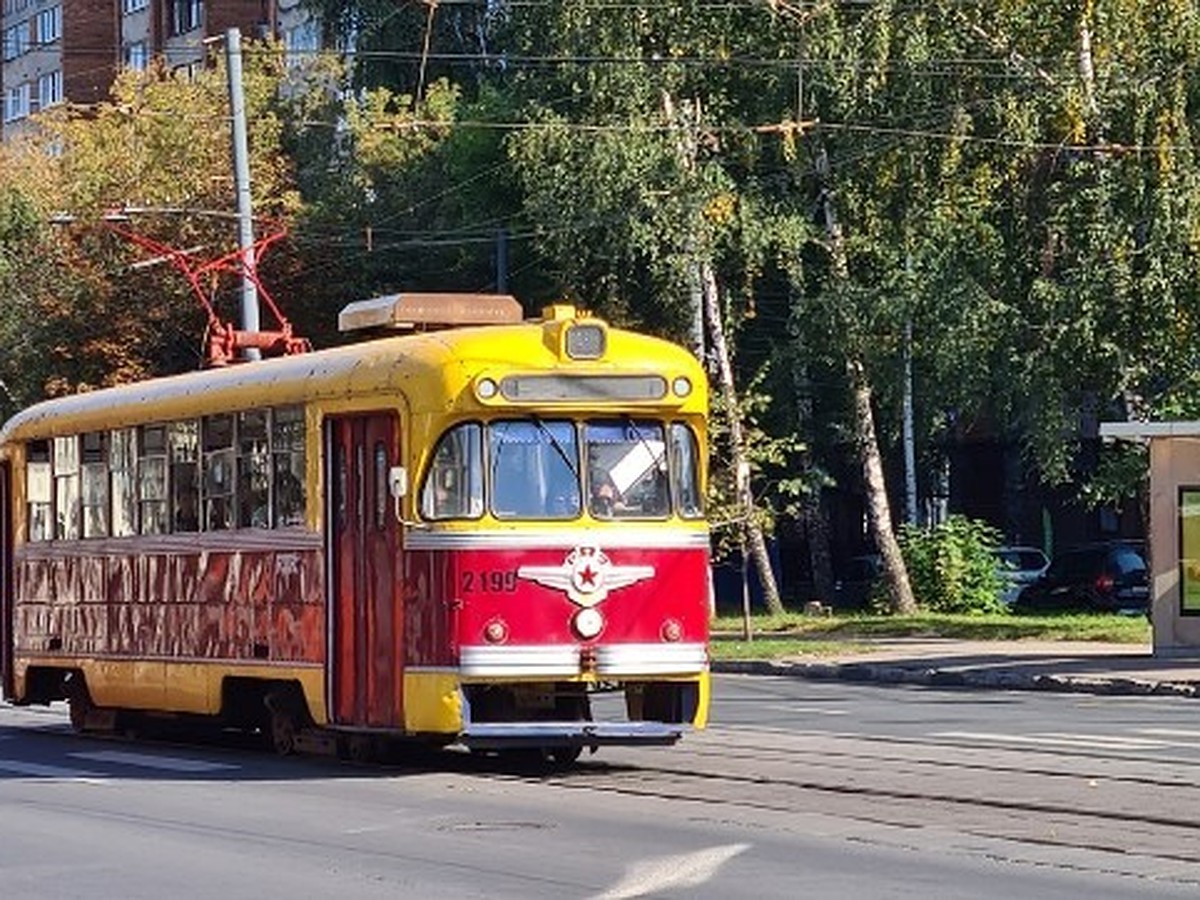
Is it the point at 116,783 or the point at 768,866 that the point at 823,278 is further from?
the point at 768,866

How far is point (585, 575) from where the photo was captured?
19359 mm

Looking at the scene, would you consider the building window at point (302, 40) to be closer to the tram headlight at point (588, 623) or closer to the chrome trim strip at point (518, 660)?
the tram headlight at point (588, 623)

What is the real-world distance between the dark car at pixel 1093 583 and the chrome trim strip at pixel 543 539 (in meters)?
30.7

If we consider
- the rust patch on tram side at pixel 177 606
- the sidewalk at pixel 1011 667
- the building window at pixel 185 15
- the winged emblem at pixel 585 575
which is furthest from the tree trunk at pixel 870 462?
the building window at pixel 185 15

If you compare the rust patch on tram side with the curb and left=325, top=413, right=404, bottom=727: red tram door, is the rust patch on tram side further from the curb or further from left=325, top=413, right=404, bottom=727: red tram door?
the curb

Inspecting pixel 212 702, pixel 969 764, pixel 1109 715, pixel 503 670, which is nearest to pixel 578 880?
pixel 503 670

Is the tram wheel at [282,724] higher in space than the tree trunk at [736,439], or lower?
lower

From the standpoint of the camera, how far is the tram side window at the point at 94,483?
24375 millimetres

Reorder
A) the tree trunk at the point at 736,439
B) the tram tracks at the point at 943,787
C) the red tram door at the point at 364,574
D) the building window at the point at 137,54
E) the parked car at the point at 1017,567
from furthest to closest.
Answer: the building window at the point at 137,54
the parked car at the point at 1017,567
the tree trunk at the point at 736,439
the red tram door at the point at 364,574
the tram tracks at the point at 943,787

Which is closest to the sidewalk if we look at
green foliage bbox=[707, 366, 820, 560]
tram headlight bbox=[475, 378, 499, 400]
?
green foliage bbox=[707, 366, 820, 560]

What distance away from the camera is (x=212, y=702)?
873 inches

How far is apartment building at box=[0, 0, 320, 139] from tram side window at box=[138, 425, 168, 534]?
181 ft

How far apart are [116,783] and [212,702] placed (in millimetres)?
2194

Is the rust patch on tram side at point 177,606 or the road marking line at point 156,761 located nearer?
the rust patch on tram side at point 177,606
